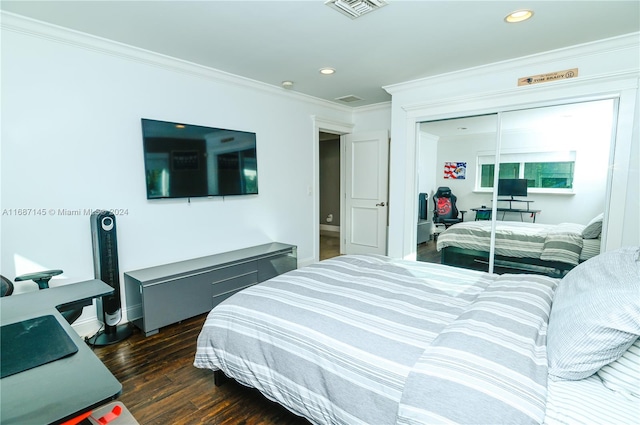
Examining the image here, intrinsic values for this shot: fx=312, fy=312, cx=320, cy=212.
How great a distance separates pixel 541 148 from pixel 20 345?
4125 mm

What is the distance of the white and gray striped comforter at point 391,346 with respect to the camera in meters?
1.06

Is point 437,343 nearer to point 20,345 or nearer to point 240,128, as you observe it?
point 20,345

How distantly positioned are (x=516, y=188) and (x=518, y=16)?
1738 mm

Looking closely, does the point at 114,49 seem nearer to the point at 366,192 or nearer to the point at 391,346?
the point at 391,346

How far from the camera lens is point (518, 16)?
2328 millimetres

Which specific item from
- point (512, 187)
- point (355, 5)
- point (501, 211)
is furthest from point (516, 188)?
point (355, 5)

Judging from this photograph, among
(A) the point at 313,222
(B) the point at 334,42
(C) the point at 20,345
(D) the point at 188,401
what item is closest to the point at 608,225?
(B) the point at 334,42

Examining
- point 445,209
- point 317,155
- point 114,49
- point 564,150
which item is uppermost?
point 114,49

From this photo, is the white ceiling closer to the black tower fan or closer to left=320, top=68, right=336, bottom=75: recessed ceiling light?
left=320, top=68, right=336, bottom=75: recessed ceiling light

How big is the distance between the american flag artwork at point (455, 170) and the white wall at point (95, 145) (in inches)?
92.7

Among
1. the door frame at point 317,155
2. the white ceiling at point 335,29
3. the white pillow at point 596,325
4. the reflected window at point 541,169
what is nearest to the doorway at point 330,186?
the door frame at point 317,155

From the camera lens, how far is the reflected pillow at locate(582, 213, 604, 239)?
9.77 ft

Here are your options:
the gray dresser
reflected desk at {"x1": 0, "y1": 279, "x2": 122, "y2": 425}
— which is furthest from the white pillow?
the gray dresser

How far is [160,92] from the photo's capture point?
306 cm
